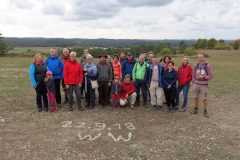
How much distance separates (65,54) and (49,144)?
5.12m

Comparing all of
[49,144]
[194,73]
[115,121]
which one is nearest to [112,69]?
[115,121]

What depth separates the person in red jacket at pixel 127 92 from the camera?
13.0 m

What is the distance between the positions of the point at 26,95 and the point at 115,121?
6.94 m

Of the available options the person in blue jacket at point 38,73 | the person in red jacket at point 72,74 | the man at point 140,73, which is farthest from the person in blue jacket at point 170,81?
the person in blue jacket at point 38,73

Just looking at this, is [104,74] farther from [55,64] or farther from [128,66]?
[55,64]

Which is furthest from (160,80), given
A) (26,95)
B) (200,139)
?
(26,95)

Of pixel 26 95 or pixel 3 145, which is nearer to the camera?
pixel 3 145

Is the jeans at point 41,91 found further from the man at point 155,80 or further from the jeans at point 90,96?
the man at point 155,80

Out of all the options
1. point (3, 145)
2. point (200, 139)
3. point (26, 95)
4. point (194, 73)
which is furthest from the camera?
point (26, 95)

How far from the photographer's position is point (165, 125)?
1078 centimetres

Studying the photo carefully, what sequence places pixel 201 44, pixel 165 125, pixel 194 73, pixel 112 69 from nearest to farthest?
pixel 165 125 → pixel 194 73 → pixel 112 69 → pixel 201 44

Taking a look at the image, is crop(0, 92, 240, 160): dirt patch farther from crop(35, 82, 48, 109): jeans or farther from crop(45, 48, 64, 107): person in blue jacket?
crop(45, 48, 64, 107): person in blue jacket

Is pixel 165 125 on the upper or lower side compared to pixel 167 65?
lower

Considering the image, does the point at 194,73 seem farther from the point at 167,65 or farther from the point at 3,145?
the point at 3,145
